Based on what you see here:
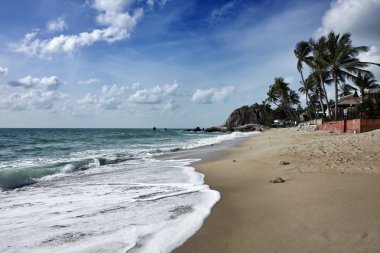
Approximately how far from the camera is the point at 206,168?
1233cm

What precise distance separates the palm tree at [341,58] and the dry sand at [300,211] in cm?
2363

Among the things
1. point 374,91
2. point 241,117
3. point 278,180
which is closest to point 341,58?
point 374,91

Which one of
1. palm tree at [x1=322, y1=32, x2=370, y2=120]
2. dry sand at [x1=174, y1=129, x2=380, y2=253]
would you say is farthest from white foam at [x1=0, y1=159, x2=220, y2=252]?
palm tree at [x1=322, y1=32, x2=370, y2=120]

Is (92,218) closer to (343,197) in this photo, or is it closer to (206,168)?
(343,197)

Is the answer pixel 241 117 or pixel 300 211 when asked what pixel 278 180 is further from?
pixel 241 117


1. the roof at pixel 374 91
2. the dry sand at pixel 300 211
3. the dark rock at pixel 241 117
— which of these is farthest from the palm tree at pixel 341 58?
the dark rock at pixel 241 117

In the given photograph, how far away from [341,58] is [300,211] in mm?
29200

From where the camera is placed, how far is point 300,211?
5.18 meters

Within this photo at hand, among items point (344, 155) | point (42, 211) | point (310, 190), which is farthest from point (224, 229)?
point (344, 155)

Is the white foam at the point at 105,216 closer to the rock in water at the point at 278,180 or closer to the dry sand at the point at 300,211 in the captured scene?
the dry sand at the point at 300,211

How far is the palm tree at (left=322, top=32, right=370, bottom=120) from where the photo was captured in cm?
2962

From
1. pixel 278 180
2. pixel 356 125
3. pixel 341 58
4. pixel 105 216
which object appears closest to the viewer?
pixel 105 216

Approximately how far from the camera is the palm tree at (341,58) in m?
29.6

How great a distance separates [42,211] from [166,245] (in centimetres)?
336
